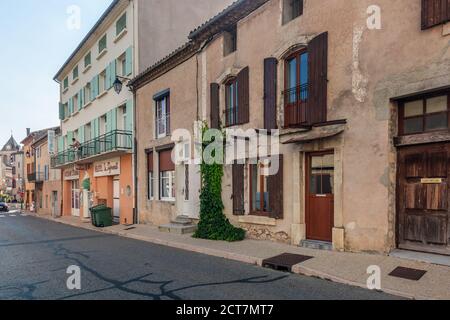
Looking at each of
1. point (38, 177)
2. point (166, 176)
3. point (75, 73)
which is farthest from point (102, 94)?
point (38, 177)

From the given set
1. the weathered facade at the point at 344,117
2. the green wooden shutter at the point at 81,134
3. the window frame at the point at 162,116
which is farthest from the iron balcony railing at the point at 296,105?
the green wooden shutter at the point at 81,134

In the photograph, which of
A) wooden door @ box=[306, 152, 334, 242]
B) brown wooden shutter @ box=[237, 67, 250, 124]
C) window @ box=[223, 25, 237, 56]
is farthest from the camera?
window @ box=[223, 25, 237, 56]

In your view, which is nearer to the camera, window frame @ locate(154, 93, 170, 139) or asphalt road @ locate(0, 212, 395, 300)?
asphalt road @ locate(0, 212, 395, 300)

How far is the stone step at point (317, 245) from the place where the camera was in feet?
24.6

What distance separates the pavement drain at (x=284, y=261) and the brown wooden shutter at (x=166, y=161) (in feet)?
24.1

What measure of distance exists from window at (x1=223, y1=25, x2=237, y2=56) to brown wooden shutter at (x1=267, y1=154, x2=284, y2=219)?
441cm

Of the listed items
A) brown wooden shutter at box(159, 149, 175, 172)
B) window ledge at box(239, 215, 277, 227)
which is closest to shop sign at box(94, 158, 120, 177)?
brown wooden shutter at box(159, 149, 175, 172)

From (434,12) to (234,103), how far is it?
5.87 metres

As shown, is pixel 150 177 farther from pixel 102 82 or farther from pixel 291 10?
pixel 291 10

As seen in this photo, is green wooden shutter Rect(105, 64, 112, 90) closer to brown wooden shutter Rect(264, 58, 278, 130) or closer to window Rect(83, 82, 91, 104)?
window Rect(83, 82, 91, 104)

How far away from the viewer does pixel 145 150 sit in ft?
49.1

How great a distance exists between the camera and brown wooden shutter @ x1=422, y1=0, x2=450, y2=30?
229 inches

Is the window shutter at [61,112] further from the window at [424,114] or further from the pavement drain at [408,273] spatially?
the pavement drain at [408,273]

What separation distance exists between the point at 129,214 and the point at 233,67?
9461mm
